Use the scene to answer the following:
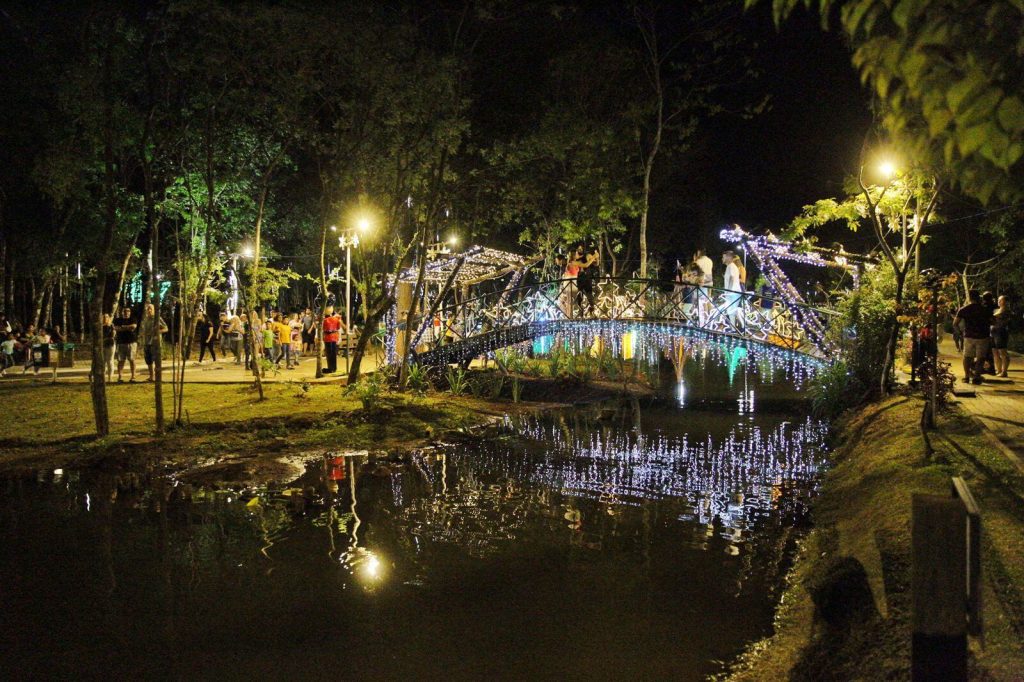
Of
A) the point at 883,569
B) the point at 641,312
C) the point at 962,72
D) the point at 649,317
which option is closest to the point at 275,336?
the point at 641,312

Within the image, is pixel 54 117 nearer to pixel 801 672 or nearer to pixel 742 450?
pixel 742 450

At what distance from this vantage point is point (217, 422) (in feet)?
49.4

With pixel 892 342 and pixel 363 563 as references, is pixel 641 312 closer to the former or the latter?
pixel 892 342

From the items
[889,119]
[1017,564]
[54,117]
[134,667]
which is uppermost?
[54,117]

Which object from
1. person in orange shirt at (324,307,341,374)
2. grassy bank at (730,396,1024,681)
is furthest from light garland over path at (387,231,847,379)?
grassy bank at (730,396,1024,681)

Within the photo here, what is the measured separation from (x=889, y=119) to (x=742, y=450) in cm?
1146

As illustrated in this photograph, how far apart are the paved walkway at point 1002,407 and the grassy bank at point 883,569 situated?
0.25 m

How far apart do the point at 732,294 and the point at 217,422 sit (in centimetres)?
1129

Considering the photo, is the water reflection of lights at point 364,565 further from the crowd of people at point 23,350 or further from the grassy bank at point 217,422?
the crowd of people at point 23,350

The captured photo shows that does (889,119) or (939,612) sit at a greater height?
(889,119)

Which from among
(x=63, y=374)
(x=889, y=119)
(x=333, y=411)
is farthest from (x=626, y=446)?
(x=63, y=374)

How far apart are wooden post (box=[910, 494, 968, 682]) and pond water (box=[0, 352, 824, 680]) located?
2155mm

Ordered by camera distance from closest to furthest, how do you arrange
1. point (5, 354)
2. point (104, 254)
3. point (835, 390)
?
point (104, 254) < point (835, 390) < point (5, 354)

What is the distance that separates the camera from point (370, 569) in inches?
326
